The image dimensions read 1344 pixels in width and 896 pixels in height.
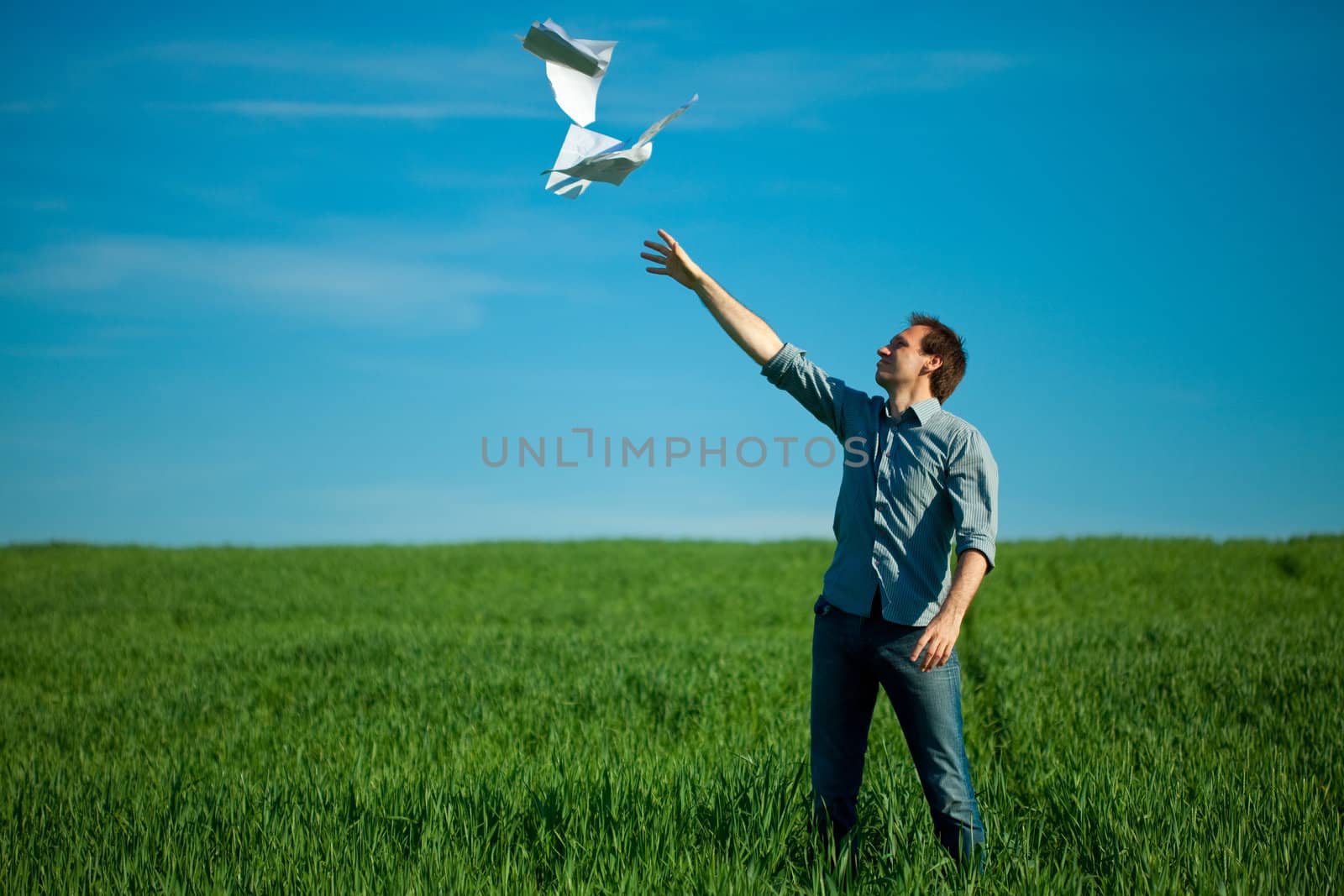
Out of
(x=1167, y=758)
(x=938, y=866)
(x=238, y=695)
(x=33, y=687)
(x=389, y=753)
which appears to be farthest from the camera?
(x=33, y=687)

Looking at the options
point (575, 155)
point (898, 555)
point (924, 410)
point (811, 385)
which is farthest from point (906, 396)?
point (575, 155)

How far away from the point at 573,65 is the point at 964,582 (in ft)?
9.24

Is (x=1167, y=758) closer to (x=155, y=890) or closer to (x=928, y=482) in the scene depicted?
(x=928, y=482)

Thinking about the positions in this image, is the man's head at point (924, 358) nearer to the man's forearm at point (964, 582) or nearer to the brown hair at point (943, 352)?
the brown hair at point (943, 352)

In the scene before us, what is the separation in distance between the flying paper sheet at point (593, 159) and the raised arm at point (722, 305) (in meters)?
0.55

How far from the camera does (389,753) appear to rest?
7.49 metres

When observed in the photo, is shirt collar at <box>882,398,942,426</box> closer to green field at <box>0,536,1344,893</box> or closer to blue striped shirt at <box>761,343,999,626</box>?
blue striped shirt at <box>761,343,999,626</box>

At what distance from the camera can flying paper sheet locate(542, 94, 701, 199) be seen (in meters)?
3.88

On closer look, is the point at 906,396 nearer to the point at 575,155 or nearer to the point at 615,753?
the point at 575,155

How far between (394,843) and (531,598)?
1674 centimetres

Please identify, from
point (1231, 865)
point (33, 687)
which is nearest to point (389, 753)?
point (1231, 865)

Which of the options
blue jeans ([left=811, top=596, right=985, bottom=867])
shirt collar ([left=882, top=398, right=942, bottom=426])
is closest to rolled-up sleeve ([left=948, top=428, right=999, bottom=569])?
shirt collar ([left=882, top=398, right=942, bottom=426])

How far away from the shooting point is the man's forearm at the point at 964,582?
12.5ft

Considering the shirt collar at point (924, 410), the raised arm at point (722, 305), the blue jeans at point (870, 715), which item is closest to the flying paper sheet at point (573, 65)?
the raised arm at point (722, 305)
